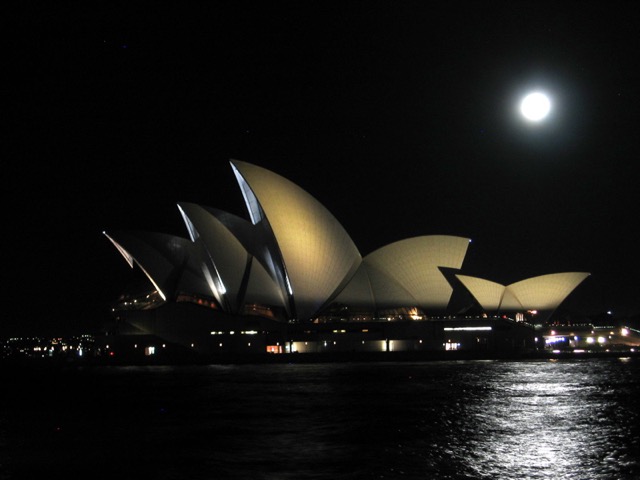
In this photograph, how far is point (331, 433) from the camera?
15414 millimetres

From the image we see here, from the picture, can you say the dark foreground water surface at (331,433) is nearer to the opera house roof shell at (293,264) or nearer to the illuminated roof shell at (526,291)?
the opera house roof shell at (293,264)

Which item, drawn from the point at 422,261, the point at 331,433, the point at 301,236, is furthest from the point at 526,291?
the point at 331,433

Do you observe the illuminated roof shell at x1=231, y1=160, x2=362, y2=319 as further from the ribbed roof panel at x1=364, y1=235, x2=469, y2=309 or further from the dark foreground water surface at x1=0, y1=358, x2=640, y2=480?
the dark foreground water surface at x1=0, y1=358, x2=640, y2=480

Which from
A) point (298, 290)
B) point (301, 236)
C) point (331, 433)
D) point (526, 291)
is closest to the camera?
point (331, 433)

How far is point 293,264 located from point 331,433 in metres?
35.9

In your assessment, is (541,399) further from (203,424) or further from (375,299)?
(375,299)

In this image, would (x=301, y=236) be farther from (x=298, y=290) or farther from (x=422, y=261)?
(x=422, y=261)

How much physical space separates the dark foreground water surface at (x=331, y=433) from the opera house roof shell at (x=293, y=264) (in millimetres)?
22923

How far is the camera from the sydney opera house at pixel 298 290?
166ft

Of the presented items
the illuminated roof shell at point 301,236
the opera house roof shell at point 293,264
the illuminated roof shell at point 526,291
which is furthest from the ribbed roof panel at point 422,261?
the illuminated roof shell at point 301,236

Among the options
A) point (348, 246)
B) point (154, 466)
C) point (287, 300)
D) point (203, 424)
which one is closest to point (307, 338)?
point (287, 300)

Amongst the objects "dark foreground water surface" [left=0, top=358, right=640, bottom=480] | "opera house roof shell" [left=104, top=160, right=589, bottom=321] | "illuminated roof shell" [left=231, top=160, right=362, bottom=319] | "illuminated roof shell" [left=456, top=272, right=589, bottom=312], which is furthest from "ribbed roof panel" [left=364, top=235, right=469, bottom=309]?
"dark foreground water surface" [left=0, top=358, right=640, bottom=480]

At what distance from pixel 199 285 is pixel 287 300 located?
7.50 m

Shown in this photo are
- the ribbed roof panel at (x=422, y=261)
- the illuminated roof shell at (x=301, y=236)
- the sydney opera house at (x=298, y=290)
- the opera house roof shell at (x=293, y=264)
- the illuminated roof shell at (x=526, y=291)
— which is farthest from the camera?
the illuminated roof shell at (x=526, y=291)
